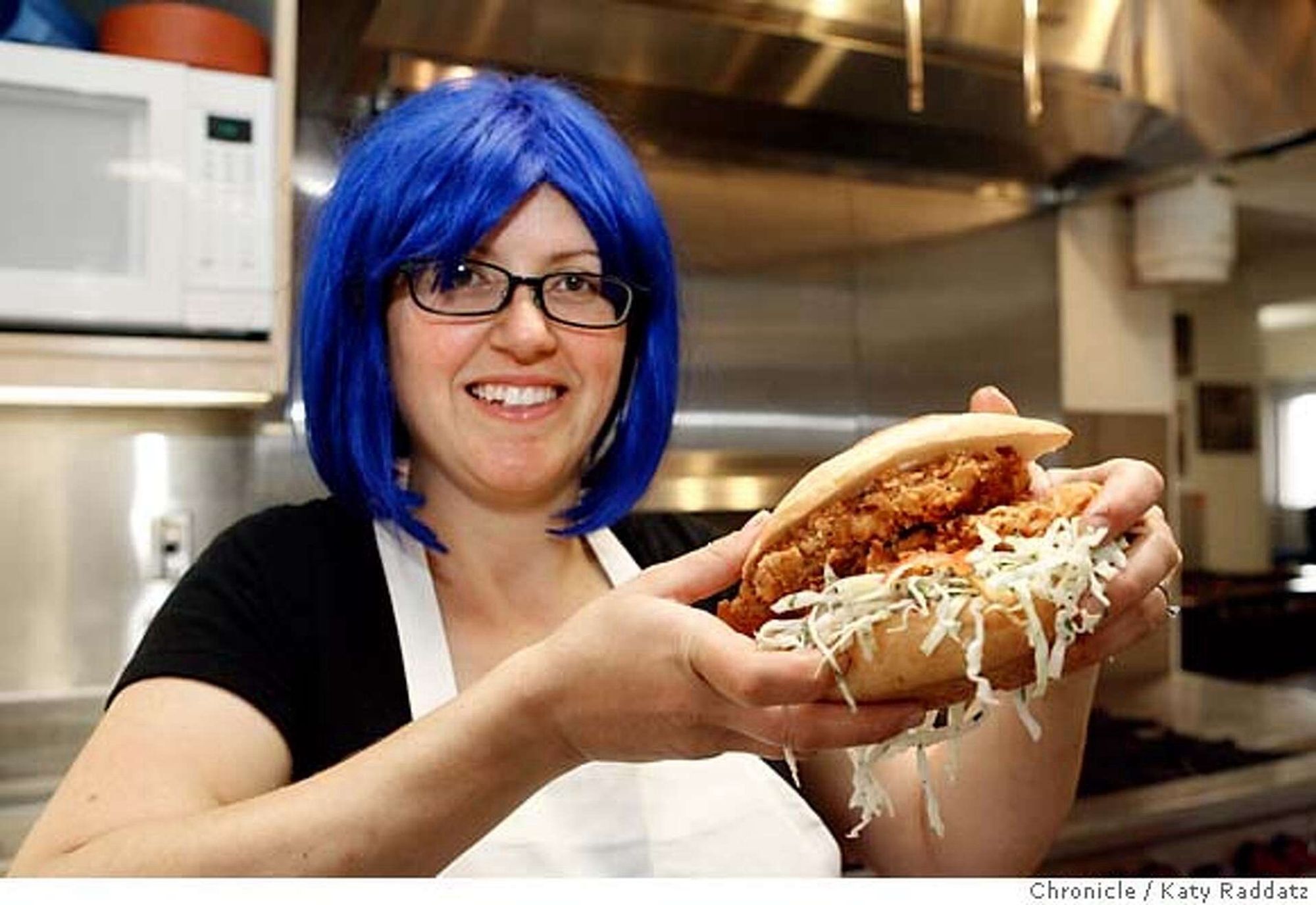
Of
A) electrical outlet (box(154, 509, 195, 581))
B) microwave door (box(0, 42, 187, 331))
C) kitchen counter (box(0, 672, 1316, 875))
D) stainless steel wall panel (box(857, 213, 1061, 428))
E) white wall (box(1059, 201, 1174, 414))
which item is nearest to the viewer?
microwave door (box(0, 42, 187, 331))

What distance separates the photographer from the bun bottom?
0.42 m

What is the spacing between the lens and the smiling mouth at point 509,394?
58 centimetres

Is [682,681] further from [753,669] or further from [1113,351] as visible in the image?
[1113,351]

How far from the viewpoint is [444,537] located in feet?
2.14

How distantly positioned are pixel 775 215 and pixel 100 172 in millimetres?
770

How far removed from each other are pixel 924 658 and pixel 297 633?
0.32 metres

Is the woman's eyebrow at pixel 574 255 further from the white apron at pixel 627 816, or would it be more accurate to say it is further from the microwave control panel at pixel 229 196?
the microwave control panel at pixel 229 196

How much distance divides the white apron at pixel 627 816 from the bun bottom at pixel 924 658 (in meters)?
0.21

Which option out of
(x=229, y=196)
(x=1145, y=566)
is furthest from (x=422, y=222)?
(x=229, y=196)

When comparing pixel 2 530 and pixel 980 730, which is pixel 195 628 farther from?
pixel 2 530

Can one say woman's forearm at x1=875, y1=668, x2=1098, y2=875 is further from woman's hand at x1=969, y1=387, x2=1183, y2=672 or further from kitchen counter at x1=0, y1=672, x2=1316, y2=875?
kitchen counter at x1=0, y1=672, x2=1316, y2=875

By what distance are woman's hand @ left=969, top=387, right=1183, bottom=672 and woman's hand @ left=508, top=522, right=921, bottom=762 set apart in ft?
0.29

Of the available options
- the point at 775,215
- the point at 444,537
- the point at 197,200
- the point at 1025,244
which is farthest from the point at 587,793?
the point at 1025,244

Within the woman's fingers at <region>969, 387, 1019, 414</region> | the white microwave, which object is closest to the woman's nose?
the woman's fingers at <region>969, 387, 1019, 414</region>
